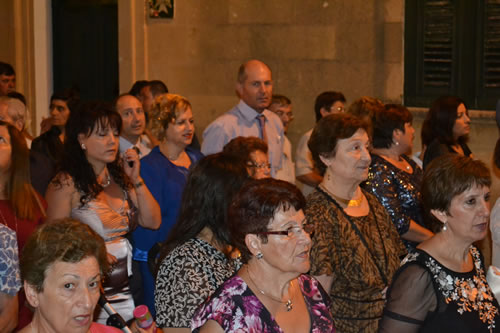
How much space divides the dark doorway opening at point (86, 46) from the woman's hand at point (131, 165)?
5.65 m

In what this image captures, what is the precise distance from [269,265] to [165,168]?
2.71 meters

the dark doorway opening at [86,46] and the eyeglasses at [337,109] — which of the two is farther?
the dark doorway opening at [86,46]

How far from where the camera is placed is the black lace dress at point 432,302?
11.5 feet

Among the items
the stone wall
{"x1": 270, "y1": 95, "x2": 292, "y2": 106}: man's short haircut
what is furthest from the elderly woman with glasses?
the stone wall

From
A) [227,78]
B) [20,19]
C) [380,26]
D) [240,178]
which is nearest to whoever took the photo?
[240,178]

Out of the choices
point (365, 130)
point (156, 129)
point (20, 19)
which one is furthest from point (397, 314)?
point (20, 19)

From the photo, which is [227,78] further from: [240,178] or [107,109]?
[240,178]

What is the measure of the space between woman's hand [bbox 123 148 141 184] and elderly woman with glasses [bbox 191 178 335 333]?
2.26m

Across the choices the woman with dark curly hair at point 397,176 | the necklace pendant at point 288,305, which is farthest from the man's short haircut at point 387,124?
the necklace pendant at point 288,305

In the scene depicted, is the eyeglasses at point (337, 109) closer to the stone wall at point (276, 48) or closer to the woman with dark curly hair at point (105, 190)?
the stone wall at point (276, 48)

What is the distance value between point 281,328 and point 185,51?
23.1 ft

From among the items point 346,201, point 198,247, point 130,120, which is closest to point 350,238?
point 346,201

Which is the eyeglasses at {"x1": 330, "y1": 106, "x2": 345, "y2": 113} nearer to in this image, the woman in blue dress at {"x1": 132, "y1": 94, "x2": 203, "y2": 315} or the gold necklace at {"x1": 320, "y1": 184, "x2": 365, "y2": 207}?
the woman in blue dress at {"x1": 132, "y1": 94, "x2": 203, "y2": 315}

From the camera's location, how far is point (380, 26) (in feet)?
28.9
